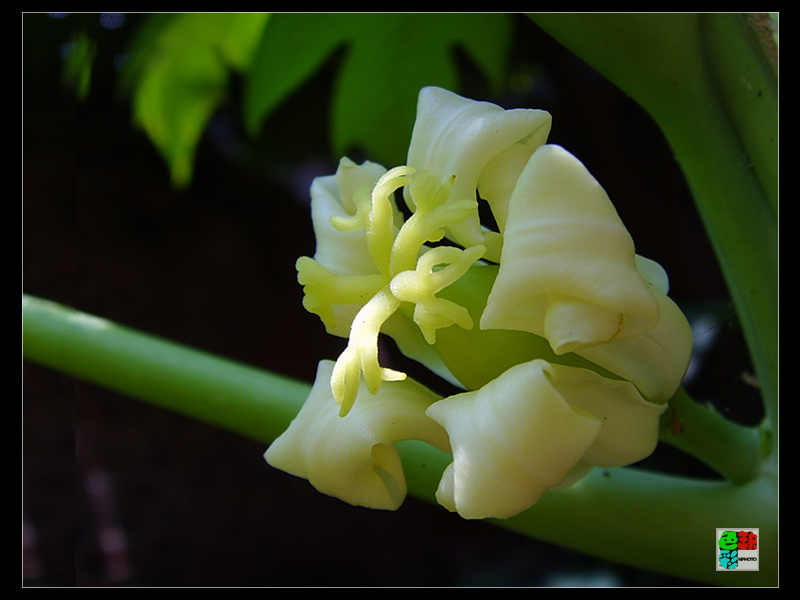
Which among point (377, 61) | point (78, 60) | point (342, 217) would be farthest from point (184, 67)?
point (342, 217)

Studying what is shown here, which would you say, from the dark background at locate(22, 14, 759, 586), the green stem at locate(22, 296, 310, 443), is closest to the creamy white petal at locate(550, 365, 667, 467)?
the green stem at locate(22, 296, 310, 443)

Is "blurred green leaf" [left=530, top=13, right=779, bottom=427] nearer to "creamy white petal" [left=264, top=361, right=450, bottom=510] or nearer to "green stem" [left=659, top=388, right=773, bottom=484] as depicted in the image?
"green stem" [left=659, top=388, right=773, bottom=484]

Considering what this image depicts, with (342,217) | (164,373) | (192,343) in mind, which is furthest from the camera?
(192,343)

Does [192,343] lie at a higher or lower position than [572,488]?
higher

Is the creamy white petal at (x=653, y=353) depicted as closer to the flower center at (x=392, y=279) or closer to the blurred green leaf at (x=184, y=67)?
the flower center at (x=392, y=279)

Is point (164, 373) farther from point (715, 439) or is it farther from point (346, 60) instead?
point (346, 60)

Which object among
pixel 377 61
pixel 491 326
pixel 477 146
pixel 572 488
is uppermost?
pixel 377 61

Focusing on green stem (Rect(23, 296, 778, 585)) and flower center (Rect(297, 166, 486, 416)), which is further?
green stem (Rect(23, 296, 778, 585))
